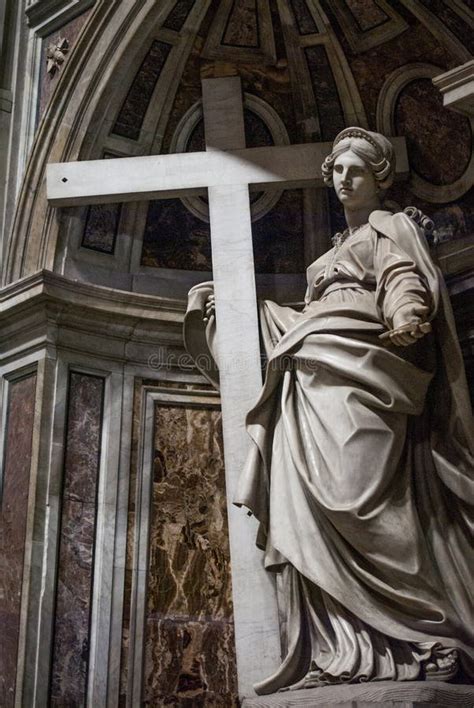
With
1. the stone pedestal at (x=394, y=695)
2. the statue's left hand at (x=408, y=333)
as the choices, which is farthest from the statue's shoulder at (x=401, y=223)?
the stone pedestal at (x=394, y=695)

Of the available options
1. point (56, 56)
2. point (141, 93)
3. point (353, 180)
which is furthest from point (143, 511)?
point (56, 56)

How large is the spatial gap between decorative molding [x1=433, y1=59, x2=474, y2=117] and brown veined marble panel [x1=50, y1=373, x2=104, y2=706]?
96.8 inches

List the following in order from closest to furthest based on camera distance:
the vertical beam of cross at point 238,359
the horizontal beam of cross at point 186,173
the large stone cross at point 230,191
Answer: the vertical beam of cross at point 238,359 < the large stone cross at point 230,191 < the horizontal beam of cross at point 186,173

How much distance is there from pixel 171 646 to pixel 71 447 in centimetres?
102

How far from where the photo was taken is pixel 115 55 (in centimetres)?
631

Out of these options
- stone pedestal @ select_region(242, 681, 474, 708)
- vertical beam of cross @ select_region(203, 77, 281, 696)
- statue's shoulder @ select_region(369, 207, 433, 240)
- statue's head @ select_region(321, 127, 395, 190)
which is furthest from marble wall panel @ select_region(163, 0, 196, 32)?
stone pedestal @ select_region(242, 681, 474, 708)

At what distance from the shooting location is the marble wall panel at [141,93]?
6.44 metres

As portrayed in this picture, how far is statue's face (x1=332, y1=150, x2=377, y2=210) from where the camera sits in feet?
17.9

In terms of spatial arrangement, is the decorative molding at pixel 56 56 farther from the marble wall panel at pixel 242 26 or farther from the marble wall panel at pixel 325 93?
the marble wall panel at pixel 325 93

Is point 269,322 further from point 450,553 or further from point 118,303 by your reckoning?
point 450,553

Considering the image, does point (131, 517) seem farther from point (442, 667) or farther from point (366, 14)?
point (366, 14)

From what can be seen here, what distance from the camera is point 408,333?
4.78m

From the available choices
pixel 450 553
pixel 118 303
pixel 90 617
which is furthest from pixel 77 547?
pixel 450 553

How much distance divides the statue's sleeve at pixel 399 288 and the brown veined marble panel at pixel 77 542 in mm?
1697
